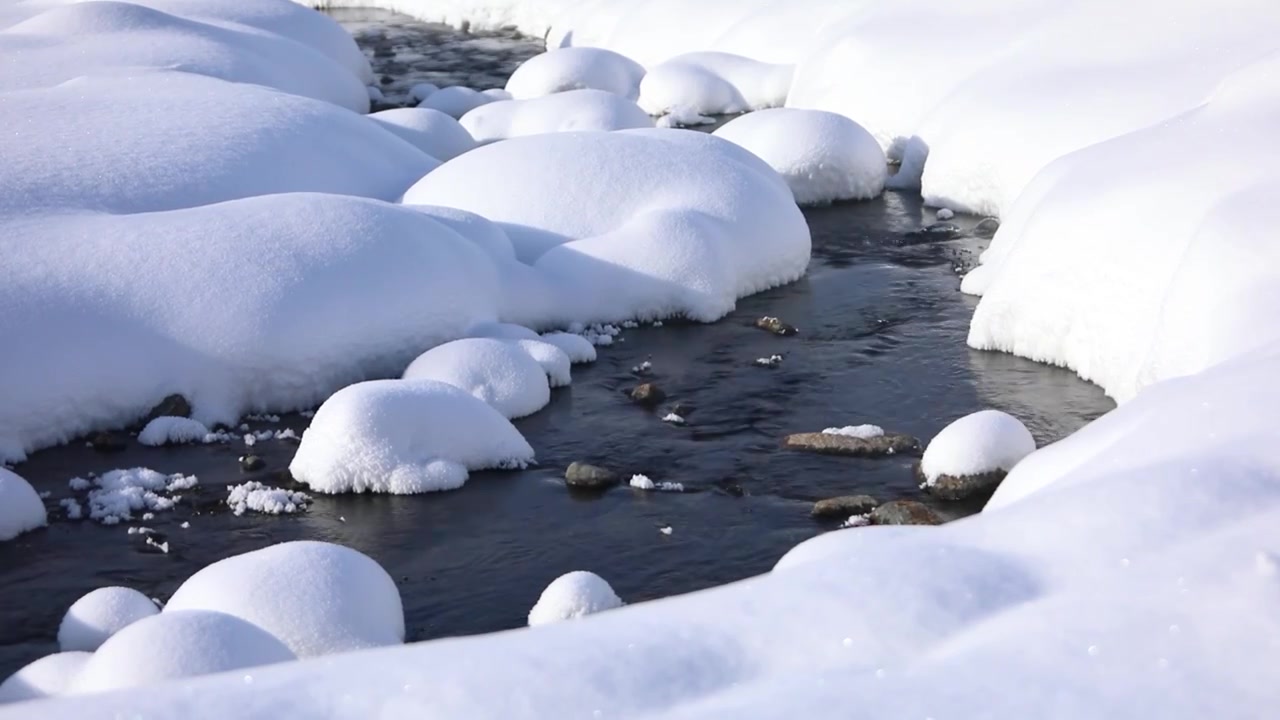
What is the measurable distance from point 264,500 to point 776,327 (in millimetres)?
3915

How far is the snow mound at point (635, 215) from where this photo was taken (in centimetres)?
1068

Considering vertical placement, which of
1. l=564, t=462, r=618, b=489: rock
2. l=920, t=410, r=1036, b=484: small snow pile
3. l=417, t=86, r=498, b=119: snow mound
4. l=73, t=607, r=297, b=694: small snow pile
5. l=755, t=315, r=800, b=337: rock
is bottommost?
l=417, t=86, r=498, b=119: snow mound

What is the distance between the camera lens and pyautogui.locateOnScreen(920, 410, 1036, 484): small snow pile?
799cm

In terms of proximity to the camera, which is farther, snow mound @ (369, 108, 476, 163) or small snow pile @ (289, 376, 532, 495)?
snow mound @ (369, 108, 476, 163)

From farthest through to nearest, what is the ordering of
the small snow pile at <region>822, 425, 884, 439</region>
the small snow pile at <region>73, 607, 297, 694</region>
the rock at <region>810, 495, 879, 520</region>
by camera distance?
the small snow pile at <region>822, 425, 884, 439</region>, the rock at <region>810, 495, 879, 520</region>, the small snow pile at <region>73, 607, 297, 694</region>

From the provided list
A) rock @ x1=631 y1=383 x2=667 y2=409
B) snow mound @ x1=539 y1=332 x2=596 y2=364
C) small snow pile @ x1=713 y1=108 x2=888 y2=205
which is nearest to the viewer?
rock @ x1=631 y1=383 x2=667 y2=409

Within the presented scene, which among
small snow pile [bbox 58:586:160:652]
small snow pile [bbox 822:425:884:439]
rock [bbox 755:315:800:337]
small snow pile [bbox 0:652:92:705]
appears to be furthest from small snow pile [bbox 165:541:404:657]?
rock [bbox 755:315:800:337]

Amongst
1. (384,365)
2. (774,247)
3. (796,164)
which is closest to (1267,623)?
(384,365)

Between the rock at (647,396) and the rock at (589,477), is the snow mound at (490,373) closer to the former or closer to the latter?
the rock at (647,396)

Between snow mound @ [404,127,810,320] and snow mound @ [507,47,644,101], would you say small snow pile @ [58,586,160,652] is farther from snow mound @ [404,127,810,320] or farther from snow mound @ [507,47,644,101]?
snow mound @ [507,47,644,101]

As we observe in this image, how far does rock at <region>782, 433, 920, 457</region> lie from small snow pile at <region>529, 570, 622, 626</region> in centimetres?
240

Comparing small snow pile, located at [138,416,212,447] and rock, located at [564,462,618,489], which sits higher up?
rock, located at [564,462,618,489]

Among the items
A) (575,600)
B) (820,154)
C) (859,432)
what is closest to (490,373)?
(859,432)

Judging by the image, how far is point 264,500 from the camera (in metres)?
8.08
